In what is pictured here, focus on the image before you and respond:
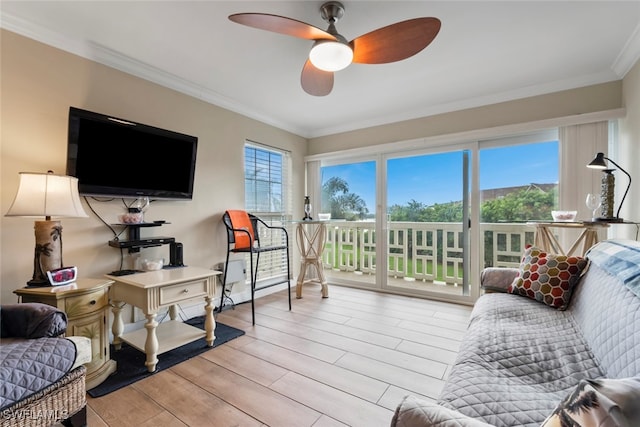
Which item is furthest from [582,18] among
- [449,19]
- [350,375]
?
[350,375]

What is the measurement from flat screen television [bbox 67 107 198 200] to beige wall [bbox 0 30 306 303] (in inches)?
4.5

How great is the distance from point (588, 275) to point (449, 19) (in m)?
1.83

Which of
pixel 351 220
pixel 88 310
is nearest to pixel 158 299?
pixel 88 310

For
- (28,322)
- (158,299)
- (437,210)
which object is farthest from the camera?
(437,210)

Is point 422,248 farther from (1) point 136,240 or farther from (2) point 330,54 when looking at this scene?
(1) point 136,240

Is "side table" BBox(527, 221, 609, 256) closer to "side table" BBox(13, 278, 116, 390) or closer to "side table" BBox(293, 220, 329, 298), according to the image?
"side table" BBox(293, 220, 329, 298)

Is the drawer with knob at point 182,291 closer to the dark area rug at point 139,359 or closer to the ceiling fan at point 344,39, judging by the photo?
the dark area rug at point 139,359

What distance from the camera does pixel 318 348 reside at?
2.16 meters

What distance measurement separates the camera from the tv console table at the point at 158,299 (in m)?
1.87

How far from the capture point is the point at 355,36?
80.7 inches

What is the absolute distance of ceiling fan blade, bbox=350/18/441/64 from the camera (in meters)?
1.51

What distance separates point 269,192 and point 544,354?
3235mm

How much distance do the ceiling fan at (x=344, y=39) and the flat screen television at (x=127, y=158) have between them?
1432 millimetres

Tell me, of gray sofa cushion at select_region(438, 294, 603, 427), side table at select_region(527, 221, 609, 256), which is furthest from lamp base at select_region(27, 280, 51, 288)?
side table at select_region(527, 221, 609, 256)
